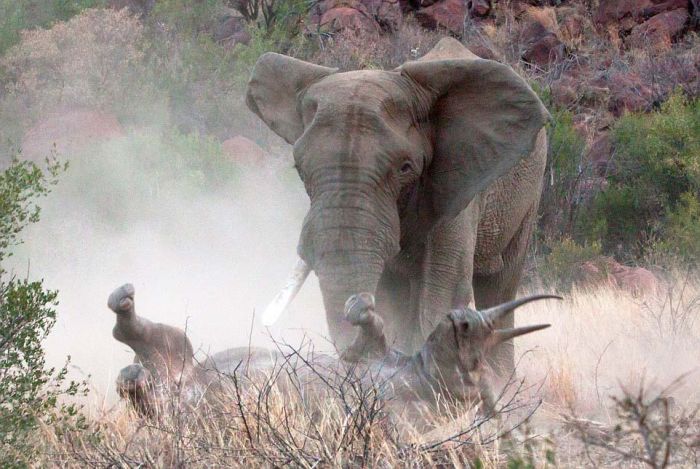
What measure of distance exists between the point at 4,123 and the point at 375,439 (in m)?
15.3

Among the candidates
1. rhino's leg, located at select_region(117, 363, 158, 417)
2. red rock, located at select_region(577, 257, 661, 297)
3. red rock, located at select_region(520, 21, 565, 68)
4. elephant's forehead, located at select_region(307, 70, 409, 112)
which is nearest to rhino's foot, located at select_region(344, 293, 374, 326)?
rhino's leg, located at select_region(117, 363, 158, 417)

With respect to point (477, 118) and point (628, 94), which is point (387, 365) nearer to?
point (477, 118)

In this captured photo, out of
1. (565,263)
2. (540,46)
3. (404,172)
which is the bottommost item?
(404,172)

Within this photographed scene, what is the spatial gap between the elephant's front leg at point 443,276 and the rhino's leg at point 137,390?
1.82 metres

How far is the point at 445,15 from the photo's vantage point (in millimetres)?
27391

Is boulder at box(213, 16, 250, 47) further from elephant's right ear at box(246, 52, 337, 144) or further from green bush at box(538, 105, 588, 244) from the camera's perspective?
elephant's right ear at box(246, 52, 337, 144)

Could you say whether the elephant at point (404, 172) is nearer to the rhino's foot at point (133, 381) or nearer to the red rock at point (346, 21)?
the rhino's foot at point (133, 381)

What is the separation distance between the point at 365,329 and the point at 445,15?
23829mm

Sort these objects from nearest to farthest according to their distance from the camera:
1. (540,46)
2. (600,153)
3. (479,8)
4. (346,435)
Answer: (346,435) → (600,153) → (540,46) → (479,8)

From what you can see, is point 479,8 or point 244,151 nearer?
point 244,151

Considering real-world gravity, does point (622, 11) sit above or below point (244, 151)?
above

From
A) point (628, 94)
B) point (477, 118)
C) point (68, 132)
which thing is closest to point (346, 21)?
point (628, 94)

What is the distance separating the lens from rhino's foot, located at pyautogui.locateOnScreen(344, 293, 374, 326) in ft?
13.8

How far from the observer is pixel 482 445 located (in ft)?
12.0
